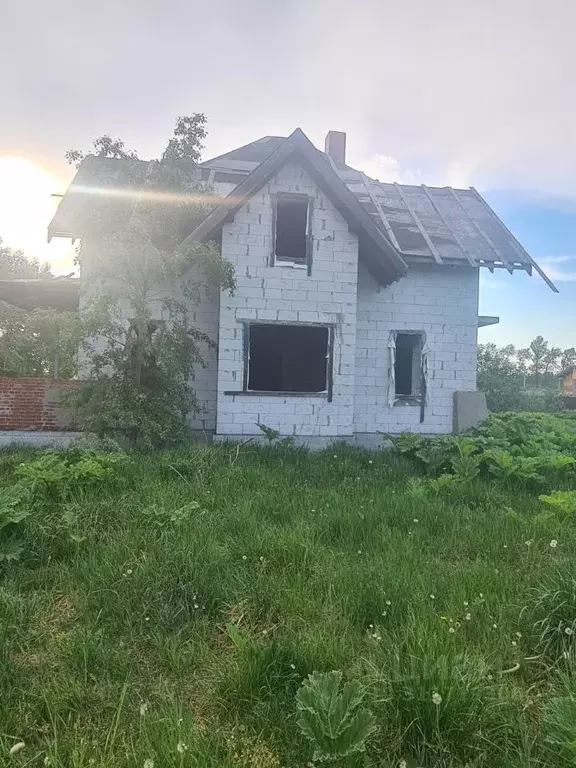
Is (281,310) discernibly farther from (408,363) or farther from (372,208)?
(408,363)

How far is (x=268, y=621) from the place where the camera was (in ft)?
12.4

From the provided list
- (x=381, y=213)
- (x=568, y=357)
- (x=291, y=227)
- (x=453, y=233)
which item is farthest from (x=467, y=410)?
(x=568, y=357)

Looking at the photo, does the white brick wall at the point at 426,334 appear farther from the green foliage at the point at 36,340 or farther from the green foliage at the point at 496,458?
the green foliage at the point at 36,340

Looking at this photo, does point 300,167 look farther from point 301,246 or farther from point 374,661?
point 374,661

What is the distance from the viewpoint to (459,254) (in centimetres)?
1266

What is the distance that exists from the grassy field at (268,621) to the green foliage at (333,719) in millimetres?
163

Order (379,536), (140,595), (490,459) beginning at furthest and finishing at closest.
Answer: (490,459) < (379,536) < (140,595)

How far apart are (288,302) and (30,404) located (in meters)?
5.30

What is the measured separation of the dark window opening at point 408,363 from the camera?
515 inches

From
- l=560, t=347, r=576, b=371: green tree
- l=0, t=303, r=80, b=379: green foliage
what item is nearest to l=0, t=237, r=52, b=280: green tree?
l=0, t=303, r=80, b=379: green foliage

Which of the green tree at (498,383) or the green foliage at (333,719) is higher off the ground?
the green tree at (498,383)

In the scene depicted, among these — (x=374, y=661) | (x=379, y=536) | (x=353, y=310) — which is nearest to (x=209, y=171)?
(x=353, y=310)

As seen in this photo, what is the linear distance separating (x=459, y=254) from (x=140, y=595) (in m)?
10.9

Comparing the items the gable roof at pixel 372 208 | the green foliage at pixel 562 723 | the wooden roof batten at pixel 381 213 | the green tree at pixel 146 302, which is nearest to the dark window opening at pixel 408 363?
the gable roof at pixel 372 208
